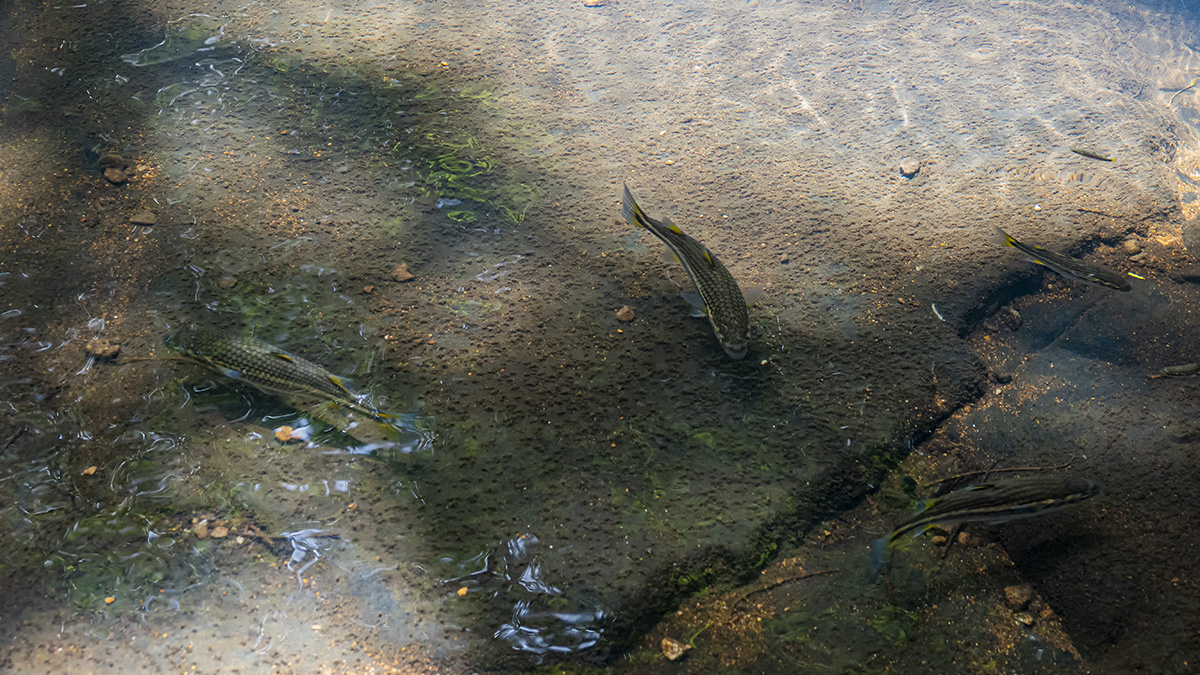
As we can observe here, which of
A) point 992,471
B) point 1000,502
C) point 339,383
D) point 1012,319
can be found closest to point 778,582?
point 1000,502

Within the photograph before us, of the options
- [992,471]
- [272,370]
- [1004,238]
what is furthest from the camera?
[1004,238]

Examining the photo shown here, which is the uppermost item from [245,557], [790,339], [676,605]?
[790,339]

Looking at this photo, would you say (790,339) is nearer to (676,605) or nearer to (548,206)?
(676,605)

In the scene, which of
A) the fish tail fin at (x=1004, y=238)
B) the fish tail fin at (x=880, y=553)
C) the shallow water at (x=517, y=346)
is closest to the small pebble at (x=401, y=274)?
the shallow water at (x=517, y=346)

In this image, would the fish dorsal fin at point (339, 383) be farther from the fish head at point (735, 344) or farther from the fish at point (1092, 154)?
the fish at point (1092, 154)

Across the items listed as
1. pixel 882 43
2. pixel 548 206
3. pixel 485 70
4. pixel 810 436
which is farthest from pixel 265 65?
pixel 882 43

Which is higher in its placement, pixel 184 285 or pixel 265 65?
pixel 265 65

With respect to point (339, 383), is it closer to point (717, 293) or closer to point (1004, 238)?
point (717, 293)
